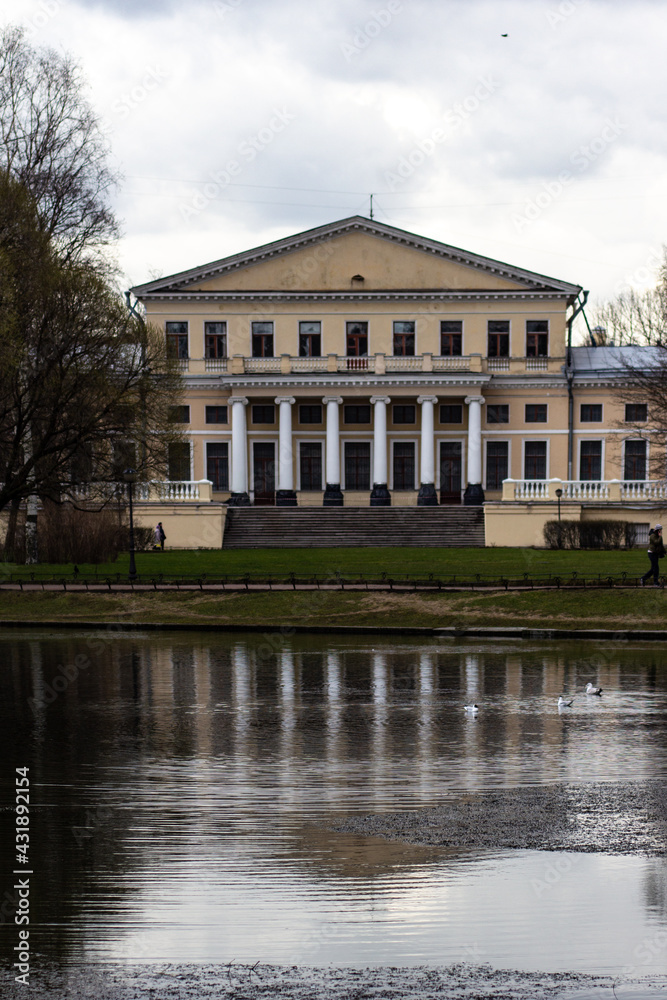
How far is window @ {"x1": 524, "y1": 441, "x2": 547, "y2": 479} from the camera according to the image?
5625 cm

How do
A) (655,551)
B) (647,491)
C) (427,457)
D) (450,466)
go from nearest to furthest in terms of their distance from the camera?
(655,551) < (647,491) < (427,457) < (450,466)

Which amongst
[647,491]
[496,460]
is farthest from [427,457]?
[647,491]

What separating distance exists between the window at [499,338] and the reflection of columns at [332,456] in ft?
28.6

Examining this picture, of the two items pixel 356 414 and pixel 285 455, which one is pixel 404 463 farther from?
pixel 285 455

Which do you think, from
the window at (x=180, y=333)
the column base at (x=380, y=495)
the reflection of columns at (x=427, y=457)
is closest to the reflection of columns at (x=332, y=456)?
the column base at (x=380, y=495)

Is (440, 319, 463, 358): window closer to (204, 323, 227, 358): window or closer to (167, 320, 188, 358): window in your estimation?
(204, 323, 227, 358): window

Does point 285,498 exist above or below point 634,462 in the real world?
below

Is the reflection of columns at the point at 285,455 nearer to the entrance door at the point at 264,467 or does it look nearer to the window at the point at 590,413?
the entrance door at the point at 264,467

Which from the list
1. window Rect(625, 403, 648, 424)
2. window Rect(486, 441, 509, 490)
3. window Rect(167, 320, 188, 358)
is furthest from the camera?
window Rect(167, 320, 188, 358)

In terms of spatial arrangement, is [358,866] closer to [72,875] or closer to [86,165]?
[72,875]

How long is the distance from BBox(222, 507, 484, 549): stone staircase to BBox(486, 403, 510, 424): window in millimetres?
10763

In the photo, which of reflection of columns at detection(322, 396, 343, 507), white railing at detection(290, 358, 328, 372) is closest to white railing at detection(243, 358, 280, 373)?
white railing at detection(290, 358, 328, 372)

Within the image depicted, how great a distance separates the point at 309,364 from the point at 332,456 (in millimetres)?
4616

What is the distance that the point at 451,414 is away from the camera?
184 ft
